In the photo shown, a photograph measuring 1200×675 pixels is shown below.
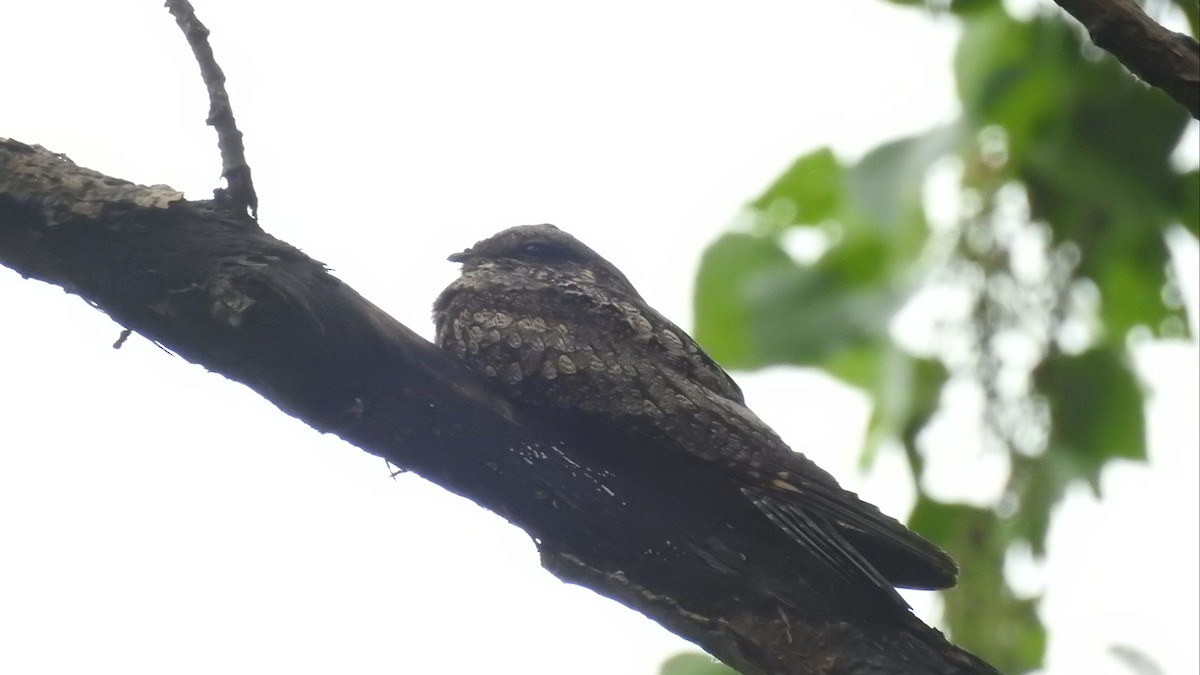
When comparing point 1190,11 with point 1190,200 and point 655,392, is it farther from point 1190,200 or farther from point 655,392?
point 655,392

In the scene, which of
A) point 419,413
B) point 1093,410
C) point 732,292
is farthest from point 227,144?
point 1093,410

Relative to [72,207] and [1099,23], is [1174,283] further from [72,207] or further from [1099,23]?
[72,207]

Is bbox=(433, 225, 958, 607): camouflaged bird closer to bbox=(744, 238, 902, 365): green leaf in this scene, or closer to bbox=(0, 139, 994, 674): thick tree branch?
bbox=(0, 139, 994, 674): thick tree branch

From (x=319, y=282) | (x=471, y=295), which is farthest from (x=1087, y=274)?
(x=319, y=282)

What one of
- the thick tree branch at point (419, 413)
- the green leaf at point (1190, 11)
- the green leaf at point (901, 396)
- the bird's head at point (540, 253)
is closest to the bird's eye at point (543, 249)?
the bird's head at point (540, 253)

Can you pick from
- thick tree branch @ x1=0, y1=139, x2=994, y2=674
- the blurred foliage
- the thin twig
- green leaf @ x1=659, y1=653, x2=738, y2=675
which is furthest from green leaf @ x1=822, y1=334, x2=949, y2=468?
the thin twig

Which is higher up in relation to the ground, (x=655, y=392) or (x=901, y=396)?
(x=901, y=396)
